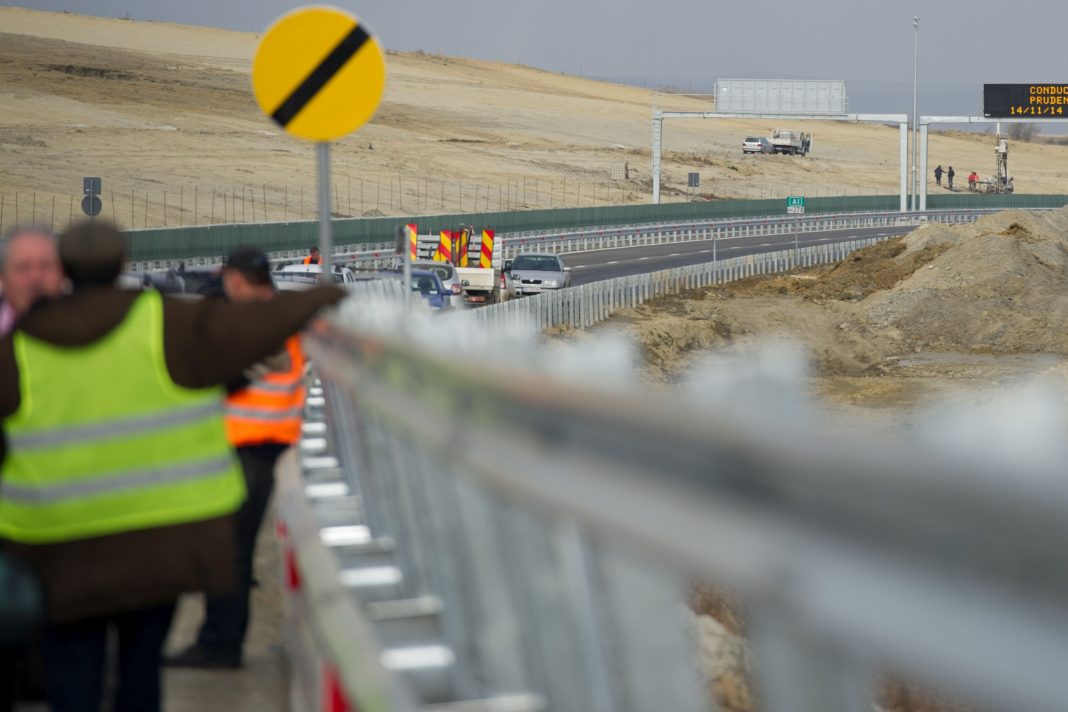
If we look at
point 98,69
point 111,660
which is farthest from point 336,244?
point 98,69

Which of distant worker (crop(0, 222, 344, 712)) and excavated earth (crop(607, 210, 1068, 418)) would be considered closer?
distant worker (crop(0, 222, 344, 712))

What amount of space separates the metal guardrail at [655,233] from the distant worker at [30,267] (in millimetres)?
42688

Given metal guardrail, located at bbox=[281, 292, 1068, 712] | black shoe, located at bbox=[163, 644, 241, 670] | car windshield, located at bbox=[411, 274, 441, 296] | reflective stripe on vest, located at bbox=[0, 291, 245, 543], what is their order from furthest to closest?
car windshield, located at bbox=[411, 274, 441, 296] < black shoe, located at bbox=[163, 644, 241, 670] < reflective stripe on vest, located at bbox=[0, 291, 245, 543] < metal guardrail, located at bbox=[281, 292, 1068, 712]

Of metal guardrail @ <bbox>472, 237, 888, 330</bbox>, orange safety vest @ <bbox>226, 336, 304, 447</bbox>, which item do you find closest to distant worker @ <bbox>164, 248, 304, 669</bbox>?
orange safety vest @ <bbox>226, 336, 304, 447</bbox>

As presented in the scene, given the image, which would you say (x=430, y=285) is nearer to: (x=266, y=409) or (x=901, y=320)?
(x=901, y=320)

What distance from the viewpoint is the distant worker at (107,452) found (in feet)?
14.4

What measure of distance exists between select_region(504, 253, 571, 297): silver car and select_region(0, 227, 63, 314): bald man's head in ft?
130

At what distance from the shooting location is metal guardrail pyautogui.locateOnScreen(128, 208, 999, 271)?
5525 centimetres

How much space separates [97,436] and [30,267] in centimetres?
115

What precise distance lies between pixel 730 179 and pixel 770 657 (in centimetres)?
13807

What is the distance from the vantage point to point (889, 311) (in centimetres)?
4547

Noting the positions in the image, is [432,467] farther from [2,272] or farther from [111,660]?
[111,660]

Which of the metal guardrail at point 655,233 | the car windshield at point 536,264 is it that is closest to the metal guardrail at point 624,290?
the car windshield at point 536,264

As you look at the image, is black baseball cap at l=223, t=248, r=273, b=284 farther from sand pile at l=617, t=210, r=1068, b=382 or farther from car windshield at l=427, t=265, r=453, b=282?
car windshield at l=427, t=265, r=453, b=282
